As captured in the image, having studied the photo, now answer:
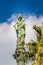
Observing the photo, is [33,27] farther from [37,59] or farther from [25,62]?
[25,62]

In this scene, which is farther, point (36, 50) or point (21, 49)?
point (36, 50)

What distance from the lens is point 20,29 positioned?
36844 millimetres

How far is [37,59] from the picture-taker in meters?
39.0

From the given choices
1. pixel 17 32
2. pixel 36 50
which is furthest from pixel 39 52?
pixel 17 32

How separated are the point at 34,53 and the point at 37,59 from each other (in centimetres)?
111

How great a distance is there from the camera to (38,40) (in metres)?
40.4

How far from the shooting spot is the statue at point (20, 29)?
3617cm

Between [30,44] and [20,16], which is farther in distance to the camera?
[30,44]

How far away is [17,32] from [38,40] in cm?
431

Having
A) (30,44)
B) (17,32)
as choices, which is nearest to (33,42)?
(30,44)

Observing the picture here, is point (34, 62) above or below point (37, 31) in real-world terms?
below

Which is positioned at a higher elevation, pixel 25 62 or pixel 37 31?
pixel 37 31

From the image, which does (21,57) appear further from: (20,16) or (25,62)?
(20,16)

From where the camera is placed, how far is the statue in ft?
119
